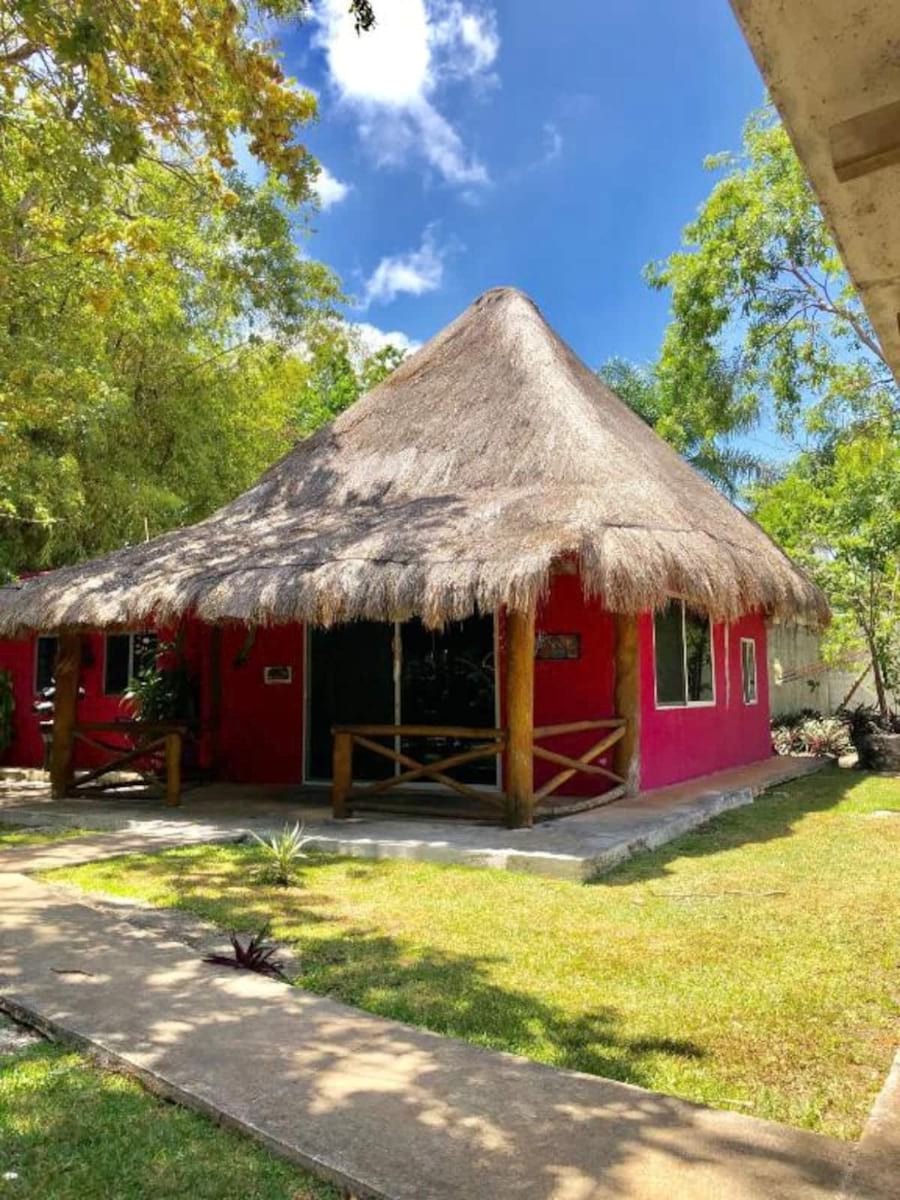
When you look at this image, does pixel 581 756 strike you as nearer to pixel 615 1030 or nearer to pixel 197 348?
pixel 615 1030

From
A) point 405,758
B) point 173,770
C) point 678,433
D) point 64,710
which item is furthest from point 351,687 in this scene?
point 678,433

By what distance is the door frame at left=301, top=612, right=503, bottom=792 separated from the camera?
8.91 meters

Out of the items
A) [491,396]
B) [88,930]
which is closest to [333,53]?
[491,396]

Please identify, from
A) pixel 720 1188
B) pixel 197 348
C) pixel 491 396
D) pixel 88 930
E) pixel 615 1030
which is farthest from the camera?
pixel 197 348

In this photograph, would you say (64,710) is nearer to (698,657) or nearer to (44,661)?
(44,661)

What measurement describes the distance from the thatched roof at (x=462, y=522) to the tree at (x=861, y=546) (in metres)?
1.37

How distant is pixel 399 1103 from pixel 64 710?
7617mm

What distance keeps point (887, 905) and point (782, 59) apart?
15.5ft

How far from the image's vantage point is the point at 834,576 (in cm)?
1277

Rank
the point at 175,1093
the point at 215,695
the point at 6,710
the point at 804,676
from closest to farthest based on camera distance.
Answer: the point at 175,1093 < the point at 215,695 < the point at 6,710 < the point at 804,676

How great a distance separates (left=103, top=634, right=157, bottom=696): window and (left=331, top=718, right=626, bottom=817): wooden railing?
481 centimetres

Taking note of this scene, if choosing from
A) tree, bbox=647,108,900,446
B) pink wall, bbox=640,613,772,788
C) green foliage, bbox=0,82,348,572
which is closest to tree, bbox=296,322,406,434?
green foliage, bbox=0,82,348,572

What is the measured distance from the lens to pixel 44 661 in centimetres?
1301

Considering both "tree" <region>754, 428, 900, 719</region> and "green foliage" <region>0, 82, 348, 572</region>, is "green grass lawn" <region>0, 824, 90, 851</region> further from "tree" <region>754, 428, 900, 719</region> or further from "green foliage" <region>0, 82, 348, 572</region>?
"tree" <region>754, 428, 900, 719</region>
